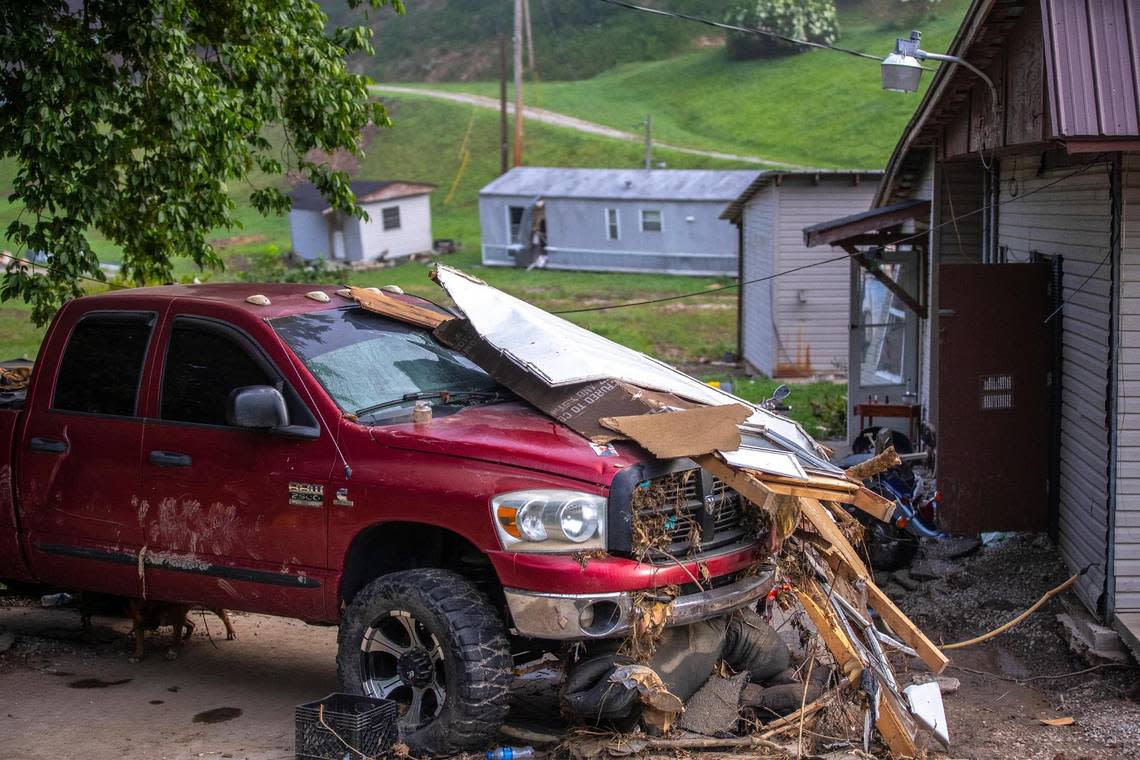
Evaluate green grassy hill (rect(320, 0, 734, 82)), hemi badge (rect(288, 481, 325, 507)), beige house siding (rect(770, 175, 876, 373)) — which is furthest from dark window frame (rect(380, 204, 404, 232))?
hemi badge (rect(288, 481, 325, 507))

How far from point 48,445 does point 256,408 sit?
66.3 inches

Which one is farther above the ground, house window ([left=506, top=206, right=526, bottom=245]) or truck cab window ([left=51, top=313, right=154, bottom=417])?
house window ([left=506, top=206, right=526, bottom=245])

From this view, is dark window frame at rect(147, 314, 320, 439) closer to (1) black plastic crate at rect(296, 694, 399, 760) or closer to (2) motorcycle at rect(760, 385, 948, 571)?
(1) black plastic crate at rect(296, 694, 399, 760)

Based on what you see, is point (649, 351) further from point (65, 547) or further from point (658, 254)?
point (65, 547)

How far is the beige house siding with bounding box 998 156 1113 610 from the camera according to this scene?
7.81m

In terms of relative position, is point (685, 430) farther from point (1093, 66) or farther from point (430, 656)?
point (1093, 66)

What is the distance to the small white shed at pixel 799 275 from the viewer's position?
22109 millimetres

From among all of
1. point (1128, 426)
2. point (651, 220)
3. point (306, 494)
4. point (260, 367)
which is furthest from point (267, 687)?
point (651, 220)

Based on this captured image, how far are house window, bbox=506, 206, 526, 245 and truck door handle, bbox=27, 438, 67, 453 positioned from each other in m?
33.6

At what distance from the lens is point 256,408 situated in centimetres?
551

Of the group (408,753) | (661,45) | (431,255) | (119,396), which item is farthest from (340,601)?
(661,45)

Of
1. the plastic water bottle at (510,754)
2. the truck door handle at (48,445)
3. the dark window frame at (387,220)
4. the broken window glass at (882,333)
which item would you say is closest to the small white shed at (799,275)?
the broken window glass at (882,333)

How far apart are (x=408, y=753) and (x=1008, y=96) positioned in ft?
20.8

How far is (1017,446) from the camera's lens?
31.1 feet
